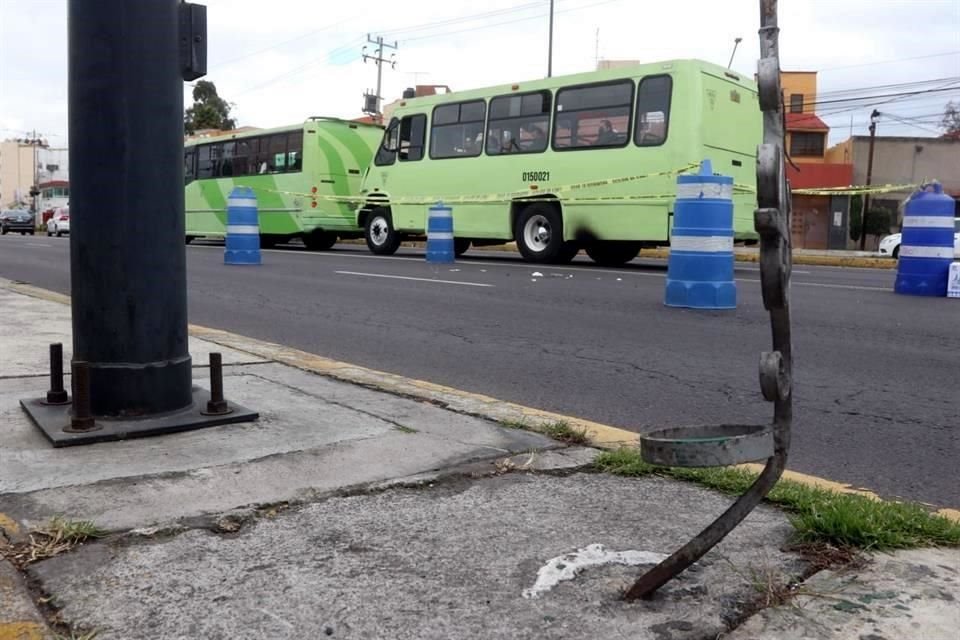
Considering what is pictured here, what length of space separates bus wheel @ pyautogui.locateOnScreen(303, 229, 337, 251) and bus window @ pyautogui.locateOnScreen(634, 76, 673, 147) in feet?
33.9

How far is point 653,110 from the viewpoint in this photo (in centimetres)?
1430

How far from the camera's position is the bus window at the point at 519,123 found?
1598cm

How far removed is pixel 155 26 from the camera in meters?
3.58

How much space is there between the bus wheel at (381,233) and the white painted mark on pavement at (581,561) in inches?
667

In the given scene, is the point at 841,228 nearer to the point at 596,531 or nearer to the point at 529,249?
the point at 529,249

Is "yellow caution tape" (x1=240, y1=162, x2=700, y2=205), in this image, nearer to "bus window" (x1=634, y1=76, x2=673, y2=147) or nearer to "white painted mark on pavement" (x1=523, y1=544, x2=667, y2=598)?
"bus window" (x1=634, y1=76, x2=673, y2=147)

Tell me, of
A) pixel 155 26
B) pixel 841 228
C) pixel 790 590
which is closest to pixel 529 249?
pixel 155 26

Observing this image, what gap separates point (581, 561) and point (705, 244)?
258 inches

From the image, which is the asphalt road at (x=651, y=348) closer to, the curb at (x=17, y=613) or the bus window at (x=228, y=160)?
the curb at (x=17, y=613)

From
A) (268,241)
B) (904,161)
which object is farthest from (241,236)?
(904,161)

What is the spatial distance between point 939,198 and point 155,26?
32.3ft

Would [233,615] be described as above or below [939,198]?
below

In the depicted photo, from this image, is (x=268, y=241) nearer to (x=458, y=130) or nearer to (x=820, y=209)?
(x=458, y=130)

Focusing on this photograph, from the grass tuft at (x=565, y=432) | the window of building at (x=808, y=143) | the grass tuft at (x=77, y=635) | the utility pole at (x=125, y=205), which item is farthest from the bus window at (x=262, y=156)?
the window of building at (x=808, y=143)
